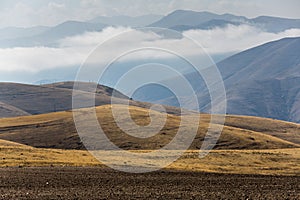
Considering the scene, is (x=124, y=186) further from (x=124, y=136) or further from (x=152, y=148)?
(x=124, y=136)

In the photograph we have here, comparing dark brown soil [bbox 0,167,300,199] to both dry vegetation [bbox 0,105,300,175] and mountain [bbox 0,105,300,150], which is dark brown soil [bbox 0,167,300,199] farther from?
mountain [bbox 0,105,300,150]

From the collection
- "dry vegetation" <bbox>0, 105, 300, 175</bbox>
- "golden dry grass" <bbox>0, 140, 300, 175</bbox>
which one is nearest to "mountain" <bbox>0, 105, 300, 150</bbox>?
"dry vegetation" <bbox>0, 105, 300, 175</bbox>

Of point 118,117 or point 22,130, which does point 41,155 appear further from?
point 22,130

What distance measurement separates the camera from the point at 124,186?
136 ft

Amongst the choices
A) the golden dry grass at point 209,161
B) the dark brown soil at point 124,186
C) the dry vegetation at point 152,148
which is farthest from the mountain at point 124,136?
the dark brown soil at point 124,186

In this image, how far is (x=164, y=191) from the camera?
1497 inches

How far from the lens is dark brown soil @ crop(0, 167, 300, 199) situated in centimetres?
3541

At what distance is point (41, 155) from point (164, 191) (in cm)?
4199

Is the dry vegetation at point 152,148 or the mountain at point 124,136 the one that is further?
the mountain at point 124,136

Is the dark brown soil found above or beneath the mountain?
above

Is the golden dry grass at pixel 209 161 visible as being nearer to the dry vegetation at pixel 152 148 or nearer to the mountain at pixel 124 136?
the dry vegetation at pixel 152 148

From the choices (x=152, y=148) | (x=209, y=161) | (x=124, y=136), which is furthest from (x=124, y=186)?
(x=124, y=136)

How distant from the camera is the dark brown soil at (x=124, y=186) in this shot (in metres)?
35.4

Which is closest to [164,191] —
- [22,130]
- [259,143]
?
[259,143]
